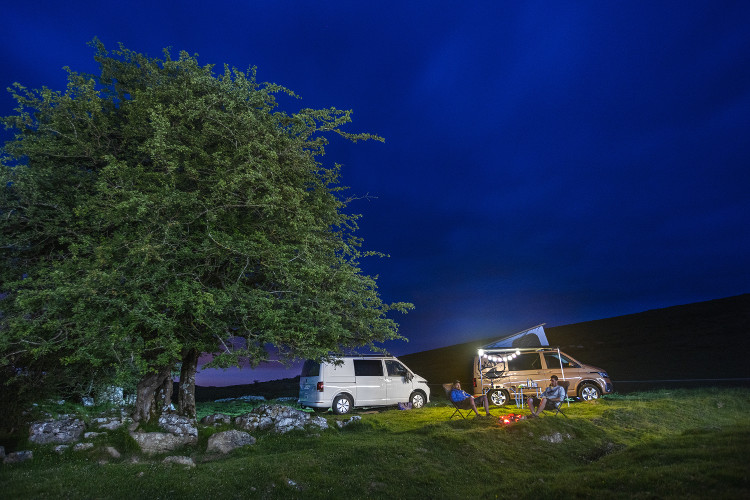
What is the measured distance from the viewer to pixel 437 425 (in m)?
10.2

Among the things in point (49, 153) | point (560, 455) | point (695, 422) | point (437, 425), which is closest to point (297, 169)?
point (49, 153)

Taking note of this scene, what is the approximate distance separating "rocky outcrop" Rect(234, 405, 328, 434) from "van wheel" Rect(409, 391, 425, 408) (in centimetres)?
659

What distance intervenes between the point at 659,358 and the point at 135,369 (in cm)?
2932

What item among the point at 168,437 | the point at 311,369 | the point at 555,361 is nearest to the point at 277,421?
the point at 168,437

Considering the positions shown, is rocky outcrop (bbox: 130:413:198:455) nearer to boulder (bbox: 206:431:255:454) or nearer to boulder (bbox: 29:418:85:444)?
boulder (bbox: 206:431:255:454)

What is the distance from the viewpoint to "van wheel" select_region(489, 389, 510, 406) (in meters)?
16.6

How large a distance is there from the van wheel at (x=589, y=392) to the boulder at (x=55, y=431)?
678 inches

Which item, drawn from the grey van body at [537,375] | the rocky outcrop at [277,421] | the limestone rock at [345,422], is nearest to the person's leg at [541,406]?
the grey van body at [537,375]

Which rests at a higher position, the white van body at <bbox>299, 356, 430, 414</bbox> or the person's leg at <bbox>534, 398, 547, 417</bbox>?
the white van body at <bbox>299, 356, 430, 414</bbox>

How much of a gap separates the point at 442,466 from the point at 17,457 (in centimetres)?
865

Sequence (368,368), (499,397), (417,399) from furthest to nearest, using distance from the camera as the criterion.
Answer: (417,399), (499,397), (368,368)

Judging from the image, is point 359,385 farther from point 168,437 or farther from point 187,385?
point 168,437

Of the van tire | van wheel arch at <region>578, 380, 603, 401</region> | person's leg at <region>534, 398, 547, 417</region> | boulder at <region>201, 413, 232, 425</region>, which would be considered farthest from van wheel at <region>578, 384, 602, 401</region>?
boulder at <region>201, 413, 232, 425</region>

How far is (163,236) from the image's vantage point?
915 centimetres
